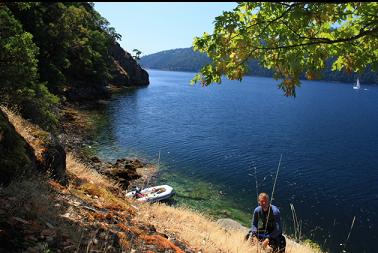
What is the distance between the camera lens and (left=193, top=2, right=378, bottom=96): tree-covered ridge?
6.93m

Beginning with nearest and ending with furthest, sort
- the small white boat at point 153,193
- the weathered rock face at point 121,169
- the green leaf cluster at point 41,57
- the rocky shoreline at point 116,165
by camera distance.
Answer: the green leaf cluster at point 41,57 → the small white boat at point 153,193 → the weathered rock face at point 121,169 → the rocky shoreline at point 116,165

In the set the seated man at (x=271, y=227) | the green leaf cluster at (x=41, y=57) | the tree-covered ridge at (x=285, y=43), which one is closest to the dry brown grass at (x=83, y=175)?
the green leaf cluster at (x=41, y=57)

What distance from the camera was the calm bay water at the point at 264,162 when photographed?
2625 centimetres

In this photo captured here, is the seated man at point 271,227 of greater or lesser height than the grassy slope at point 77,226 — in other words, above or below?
below

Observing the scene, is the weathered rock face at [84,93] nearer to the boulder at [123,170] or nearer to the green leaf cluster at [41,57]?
the green leaf cluster at [41,57]

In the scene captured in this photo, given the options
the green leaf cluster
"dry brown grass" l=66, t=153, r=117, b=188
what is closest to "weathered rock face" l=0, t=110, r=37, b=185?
the green leaf cluster

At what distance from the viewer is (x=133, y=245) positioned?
746cm

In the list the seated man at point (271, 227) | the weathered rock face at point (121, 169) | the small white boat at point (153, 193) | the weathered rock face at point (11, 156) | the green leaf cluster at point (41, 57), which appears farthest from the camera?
the weathered rock face at point (121, 169)

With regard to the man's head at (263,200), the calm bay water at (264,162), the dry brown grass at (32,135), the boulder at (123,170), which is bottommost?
the calm bay water at (264,162)

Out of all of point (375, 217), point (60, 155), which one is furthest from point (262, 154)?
point (60, 155)

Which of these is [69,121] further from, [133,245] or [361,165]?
[133,245]

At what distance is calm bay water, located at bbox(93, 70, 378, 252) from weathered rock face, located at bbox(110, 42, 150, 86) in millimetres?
41235

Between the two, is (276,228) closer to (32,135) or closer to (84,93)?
(32,135)

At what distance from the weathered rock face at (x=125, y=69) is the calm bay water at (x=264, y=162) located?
1623 inches
